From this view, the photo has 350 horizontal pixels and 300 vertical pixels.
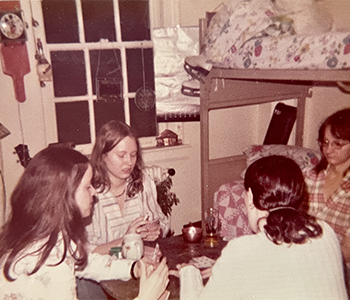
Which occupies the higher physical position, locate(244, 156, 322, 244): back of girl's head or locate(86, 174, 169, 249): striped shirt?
locate(244, 156, 322, 244): back of girl's head

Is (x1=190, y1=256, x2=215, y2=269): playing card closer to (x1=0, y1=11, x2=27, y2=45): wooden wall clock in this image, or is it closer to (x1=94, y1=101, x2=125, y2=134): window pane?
(x1=94, y1=101, x2=125, y2=134): window pane

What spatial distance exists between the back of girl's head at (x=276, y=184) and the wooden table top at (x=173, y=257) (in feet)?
1.34

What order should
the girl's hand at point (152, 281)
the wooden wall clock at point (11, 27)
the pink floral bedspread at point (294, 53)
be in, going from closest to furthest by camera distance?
1. the girl's hand at point (152, 281)
2. the pink floral bedspread at point (294, 53)
3. the wooden wall clock at point (11, 27)

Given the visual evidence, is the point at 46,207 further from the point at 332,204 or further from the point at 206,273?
the point at 332,204

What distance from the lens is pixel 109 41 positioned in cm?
232

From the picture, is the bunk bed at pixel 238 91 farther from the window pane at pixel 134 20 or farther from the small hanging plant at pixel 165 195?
the window pane at pixel 134 20

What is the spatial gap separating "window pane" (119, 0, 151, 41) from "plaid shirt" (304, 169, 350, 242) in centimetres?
155

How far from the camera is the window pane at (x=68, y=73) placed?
2219 mm

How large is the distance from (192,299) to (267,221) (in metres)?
0.33

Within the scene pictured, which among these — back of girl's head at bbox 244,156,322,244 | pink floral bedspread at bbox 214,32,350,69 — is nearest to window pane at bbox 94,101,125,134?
pink floral bedspread at bbox 214,32,350,69

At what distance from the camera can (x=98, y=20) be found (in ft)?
7.32

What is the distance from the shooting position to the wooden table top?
104 cm

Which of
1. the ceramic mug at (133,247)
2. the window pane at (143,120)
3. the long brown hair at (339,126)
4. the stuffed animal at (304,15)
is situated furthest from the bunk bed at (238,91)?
the ceramic mug at (133,247)

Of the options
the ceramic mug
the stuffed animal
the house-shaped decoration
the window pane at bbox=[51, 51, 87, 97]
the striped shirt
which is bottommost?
the striped shirt
